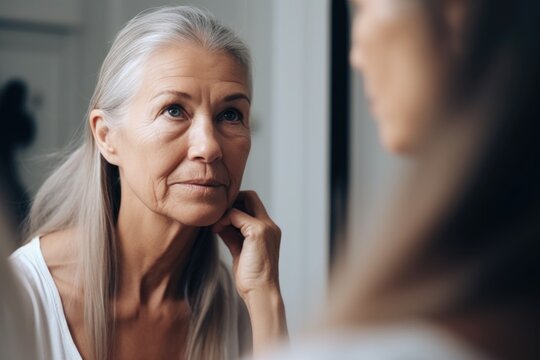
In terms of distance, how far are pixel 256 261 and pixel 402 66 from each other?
33cm

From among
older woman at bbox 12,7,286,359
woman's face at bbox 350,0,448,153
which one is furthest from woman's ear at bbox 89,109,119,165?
woman's face at bbox 350,0,448,153

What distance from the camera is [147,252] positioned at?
2.72ft

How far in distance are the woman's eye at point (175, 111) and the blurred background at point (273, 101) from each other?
9cm

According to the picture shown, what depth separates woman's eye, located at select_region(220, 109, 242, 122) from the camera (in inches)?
30.1

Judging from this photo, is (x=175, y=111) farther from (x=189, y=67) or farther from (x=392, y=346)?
(x=392, y=346)

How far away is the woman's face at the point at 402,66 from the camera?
526 millimetres

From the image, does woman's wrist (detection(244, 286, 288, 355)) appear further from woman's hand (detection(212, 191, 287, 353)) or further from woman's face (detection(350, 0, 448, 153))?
woman's face (detection(350, 0, 448, 153))

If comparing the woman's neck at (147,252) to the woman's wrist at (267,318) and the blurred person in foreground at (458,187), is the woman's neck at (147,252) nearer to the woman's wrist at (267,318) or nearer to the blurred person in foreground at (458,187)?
the woman's wrist at (267,318)

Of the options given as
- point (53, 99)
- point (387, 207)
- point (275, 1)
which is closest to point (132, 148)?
point (53, 99)

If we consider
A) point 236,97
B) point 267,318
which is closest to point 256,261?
point 267,318

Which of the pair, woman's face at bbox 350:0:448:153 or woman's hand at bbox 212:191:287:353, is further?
woman's hand at bbox 212:191:287:353

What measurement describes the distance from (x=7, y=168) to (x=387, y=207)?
40 cm

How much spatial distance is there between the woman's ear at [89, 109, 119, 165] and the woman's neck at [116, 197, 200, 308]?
2.1 inches

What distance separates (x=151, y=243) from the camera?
0.82 meters
